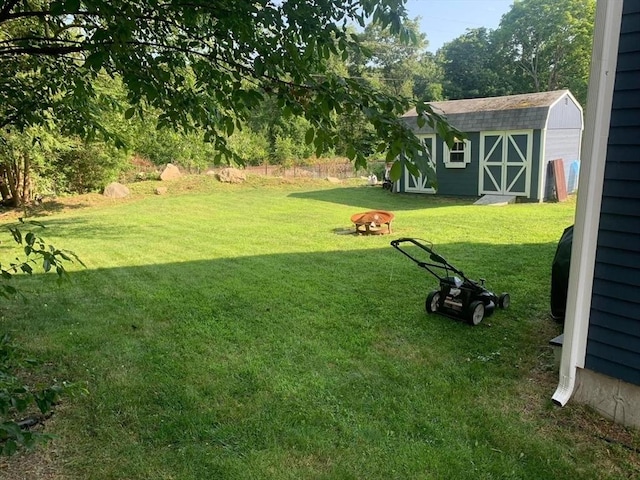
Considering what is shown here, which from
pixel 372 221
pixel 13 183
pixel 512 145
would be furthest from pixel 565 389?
pixel 13 183

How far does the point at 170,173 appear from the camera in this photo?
17781mm

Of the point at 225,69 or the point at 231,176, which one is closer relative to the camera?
the point at 225,69

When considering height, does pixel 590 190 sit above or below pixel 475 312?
above

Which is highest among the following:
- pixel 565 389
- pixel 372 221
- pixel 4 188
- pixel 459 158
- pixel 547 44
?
pixel 547 44

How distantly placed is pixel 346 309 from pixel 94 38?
3658 millimetres

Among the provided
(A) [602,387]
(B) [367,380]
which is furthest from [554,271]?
(B) [367,380]

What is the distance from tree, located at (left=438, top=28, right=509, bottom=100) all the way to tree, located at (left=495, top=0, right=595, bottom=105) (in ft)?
3.60

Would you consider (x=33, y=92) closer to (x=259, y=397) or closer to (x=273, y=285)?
(x=259, y=397)

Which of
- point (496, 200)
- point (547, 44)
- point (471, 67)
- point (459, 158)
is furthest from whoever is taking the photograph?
point (471, 67)

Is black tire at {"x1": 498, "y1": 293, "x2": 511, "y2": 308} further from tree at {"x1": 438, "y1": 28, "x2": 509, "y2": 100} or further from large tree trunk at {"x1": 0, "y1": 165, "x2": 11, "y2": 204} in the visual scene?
tree at {"x1": 438, "y1": 28, "x2": 509, "y2": 100}

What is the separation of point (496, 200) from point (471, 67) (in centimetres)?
2693

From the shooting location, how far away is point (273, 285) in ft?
18.7

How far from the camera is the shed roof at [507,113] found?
13391 millimetres

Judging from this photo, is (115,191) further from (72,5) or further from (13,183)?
(72,5)
